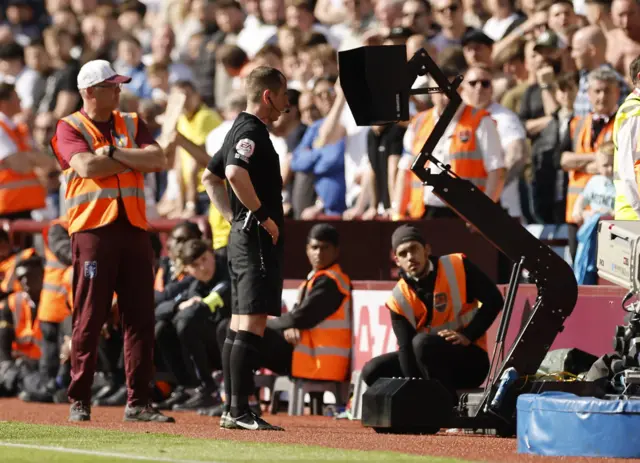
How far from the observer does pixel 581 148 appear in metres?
12.9

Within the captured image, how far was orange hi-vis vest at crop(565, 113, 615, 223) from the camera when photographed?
12.7 m

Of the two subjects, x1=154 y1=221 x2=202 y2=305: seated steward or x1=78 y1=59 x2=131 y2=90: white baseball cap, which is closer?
x1=78 y1=59 x2=131 y2=90: white baseball cap

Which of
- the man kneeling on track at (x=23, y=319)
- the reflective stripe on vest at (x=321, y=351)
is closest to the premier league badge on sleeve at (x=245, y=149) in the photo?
the reflective stripe on vest at (x=321, y=351)

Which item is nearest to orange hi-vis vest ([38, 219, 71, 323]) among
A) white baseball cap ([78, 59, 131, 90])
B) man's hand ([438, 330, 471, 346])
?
white baseball cap ([78, 59, 131, 90])

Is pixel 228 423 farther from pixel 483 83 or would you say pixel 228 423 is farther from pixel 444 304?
pixel 483 83

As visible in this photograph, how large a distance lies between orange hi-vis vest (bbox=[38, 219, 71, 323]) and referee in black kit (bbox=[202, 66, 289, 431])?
16.9ft

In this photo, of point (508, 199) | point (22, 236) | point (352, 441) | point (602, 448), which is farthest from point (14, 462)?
point (22, 236)

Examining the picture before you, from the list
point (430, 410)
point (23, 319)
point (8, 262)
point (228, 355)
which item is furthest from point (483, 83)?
point (8, 262)

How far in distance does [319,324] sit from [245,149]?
2.96 metres

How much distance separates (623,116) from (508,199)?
461 centimetres

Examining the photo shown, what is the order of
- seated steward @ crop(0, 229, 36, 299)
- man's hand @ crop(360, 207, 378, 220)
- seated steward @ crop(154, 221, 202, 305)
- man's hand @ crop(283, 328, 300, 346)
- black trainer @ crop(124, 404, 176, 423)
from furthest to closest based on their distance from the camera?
seated steward @ crop(0, 229, 36, 299) < man's hand @ crop(360, 207, 378, 220) < seated steward @ crop(154, 221, 202, 305) < man's hand @ crop(283, 328, 300, 346) < black trainer @ crop(124, 404, 176, 423)

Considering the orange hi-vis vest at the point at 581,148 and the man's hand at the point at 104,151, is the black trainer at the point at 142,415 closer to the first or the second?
the man's hand at the point at 104,151

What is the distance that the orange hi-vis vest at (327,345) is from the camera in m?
12.3

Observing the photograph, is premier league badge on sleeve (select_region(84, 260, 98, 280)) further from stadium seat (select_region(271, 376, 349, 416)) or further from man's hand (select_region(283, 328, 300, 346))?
stadium seat (select_region(271, 376, 349, 416))
